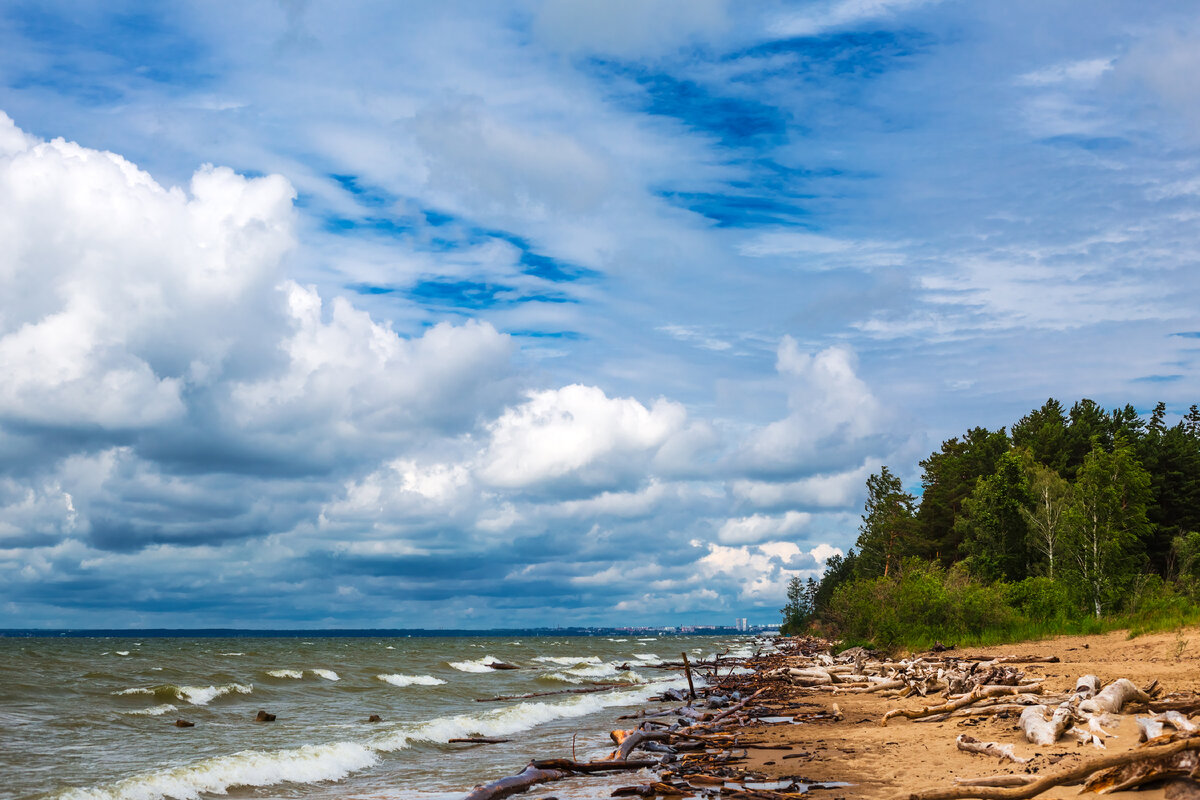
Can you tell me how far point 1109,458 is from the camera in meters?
34.8

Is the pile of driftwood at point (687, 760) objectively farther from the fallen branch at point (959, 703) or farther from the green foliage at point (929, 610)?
the green foliage at point (929, 610)

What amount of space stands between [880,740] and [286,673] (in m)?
46.2

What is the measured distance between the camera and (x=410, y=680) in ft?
162

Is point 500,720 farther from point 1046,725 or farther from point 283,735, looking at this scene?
point 1046,725

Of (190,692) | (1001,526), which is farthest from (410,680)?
(1001,526)

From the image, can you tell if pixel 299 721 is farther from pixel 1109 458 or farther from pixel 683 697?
pixel 1109 458

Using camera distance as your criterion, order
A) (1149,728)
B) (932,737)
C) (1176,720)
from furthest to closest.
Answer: (932,737) < (1176,720) < (1149,728)

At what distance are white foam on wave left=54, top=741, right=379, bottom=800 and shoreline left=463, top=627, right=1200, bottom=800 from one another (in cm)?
677

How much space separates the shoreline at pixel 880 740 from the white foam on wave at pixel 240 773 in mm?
6768

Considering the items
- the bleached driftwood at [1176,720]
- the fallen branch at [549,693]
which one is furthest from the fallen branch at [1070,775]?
the fallen branch at [549,693]

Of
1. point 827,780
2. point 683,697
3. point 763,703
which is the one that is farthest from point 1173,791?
point 683,697

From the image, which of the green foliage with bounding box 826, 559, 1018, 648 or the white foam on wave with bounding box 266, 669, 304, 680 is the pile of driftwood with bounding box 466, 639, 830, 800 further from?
the white foam on wave with bounding box 266, 669, 304, 680

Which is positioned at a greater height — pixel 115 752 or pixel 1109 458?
pixel 1109 458

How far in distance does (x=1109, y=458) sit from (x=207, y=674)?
51577 mm
